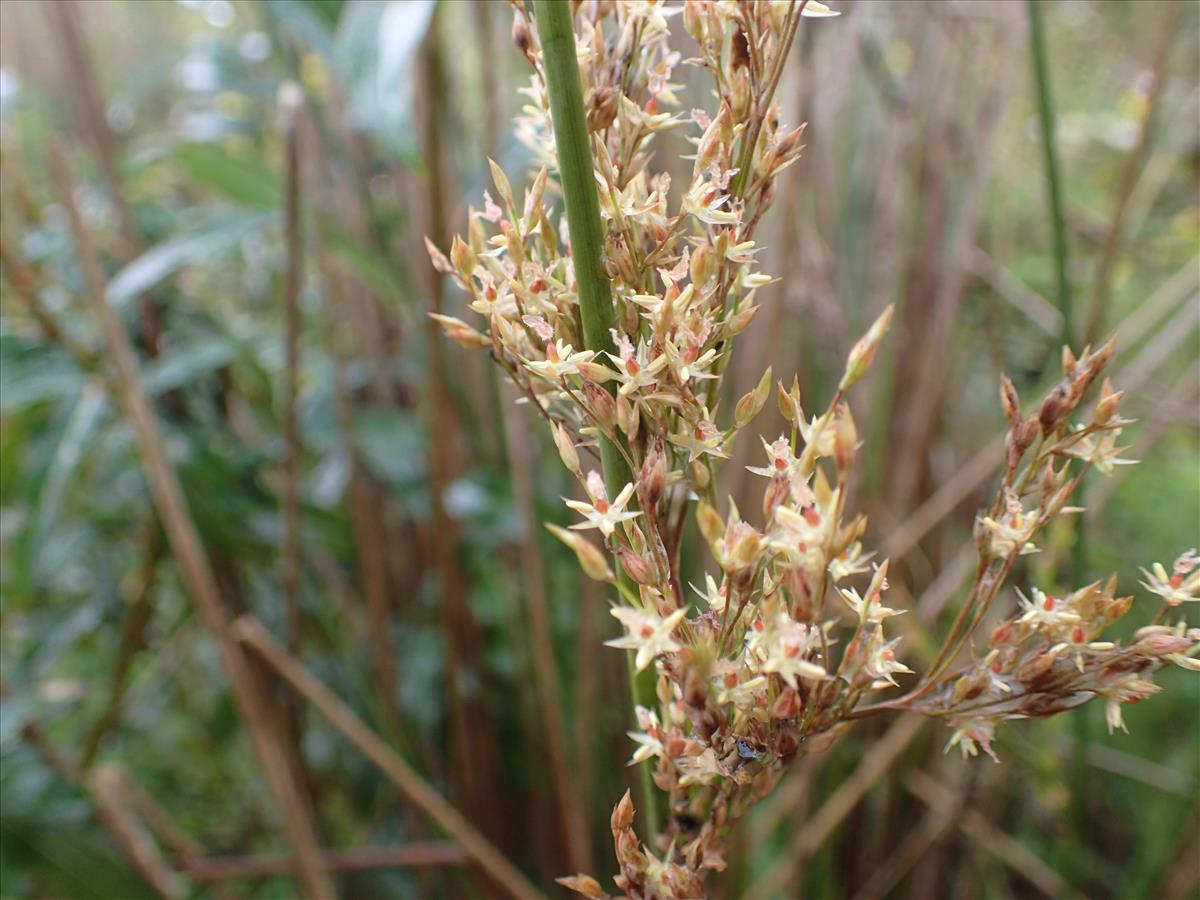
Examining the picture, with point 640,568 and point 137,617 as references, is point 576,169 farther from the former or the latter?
point 137,617

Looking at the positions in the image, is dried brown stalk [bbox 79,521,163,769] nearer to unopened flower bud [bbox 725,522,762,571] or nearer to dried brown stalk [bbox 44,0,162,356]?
dried brown stalk [bbox 44,0,162,356]

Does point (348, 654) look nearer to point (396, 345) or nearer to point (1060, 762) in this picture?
point (396, 345)

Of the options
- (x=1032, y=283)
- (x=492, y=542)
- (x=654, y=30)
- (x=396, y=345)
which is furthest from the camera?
(x=1032, y=283)

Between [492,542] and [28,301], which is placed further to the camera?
[492,542]

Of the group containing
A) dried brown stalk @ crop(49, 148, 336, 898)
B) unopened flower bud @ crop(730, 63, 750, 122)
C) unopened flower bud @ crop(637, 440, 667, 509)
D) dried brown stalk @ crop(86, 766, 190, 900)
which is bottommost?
dried brown stalk @ crop(86, 766, 190, 900)

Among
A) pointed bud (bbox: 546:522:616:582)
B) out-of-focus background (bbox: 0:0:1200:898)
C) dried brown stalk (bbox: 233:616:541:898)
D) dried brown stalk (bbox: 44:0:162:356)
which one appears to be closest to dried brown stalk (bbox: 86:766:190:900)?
out-of-focus background (bbox: 0:0:1200:898)

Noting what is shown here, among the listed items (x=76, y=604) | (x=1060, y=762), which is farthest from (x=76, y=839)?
(x=1060, y=762)
